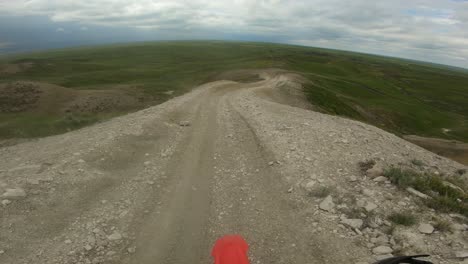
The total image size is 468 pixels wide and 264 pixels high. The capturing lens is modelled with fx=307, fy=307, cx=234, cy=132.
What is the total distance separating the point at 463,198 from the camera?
10.5 m

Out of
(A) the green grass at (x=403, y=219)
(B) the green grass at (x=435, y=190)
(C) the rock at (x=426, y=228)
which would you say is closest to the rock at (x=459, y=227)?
(C) the rock at (x=426, y=228)

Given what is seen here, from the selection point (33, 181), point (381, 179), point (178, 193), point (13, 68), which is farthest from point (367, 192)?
point (13, 68)

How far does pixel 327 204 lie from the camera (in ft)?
33.2

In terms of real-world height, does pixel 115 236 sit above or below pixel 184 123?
below

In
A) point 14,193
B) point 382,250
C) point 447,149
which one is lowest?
point 447,149

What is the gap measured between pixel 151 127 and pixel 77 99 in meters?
30.0

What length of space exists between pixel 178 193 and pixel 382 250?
6915 mm

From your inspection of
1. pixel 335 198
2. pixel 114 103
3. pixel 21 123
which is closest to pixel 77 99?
pixel 114 103

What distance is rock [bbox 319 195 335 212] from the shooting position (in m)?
9.96

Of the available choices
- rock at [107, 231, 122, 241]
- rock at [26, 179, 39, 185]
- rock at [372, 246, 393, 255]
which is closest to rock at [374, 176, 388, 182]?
rock at [372, 246, 393, 255]

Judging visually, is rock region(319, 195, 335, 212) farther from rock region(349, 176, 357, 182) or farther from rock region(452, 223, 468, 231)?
rock region(452, 223, 468, 231)

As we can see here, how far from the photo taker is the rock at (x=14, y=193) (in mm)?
9844

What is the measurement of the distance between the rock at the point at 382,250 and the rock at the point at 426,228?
126 cm

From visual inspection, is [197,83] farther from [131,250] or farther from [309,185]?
[131,250]
